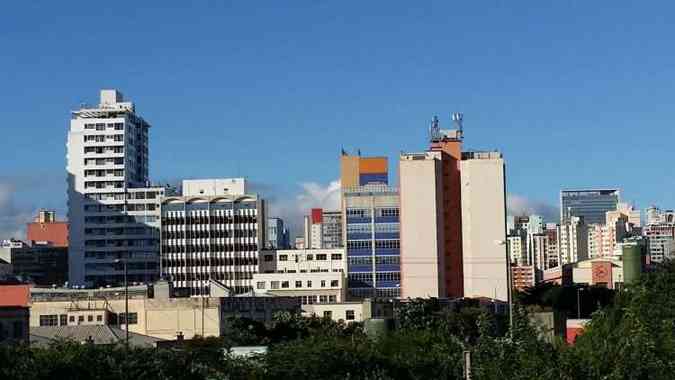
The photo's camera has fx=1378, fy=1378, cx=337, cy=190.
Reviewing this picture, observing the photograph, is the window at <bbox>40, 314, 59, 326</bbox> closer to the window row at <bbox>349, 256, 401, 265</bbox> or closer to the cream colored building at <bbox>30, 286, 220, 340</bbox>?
the cream colored building at <bbox>30, 286, 220, 340</bbox>

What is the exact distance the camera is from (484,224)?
598 feet

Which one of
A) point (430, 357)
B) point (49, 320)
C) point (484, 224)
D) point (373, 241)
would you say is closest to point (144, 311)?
point (49, 320)

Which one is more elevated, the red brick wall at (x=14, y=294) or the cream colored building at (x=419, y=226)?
the cream colored building at (x=419, y=226)

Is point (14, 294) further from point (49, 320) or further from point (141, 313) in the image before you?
point (141, 313)

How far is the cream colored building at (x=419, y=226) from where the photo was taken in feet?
589

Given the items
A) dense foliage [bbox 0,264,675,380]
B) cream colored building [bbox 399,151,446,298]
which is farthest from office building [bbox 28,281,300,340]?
cream colored building [bbox 399,151,446,298]

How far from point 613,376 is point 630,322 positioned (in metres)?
10.9

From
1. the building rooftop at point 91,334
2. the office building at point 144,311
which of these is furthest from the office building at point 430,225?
the building rooftop at point 91,334

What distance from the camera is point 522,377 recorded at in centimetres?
3672

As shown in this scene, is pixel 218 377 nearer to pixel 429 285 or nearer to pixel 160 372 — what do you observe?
pixel 160 372

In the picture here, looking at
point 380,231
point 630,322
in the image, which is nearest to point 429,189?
point 380,231

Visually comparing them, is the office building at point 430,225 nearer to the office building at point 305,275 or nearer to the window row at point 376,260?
the window row at point 376,260

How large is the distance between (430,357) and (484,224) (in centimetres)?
13226

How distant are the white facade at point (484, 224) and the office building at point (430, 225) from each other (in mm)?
1995
